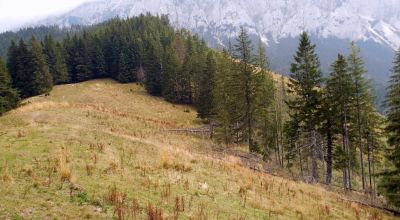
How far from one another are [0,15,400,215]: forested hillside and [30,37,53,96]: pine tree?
0.23 m

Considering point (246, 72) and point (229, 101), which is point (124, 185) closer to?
point (246, 72)

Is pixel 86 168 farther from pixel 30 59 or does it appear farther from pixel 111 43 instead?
pixel 111 43

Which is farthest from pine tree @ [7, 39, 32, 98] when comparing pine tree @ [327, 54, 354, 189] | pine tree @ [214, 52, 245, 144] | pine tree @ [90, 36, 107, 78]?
pine tree @ [327, 54, 354, 189]

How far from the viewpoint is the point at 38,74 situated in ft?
271

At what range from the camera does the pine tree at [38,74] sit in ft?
269

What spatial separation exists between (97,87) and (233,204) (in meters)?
80.6

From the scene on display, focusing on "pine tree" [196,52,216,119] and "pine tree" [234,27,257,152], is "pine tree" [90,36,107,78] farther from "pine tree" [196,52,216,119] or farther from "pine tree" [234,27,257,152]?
"pine tree" [234,27,257,152]

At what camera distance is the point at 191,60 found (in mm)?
81812

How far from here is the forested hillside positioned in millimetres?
37406

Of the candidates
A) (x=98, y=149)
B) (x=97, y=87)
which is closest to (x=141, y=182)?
(x=98, y=149)

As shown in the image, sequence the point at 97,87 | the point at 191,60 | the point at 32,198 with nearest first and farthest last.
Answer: the point at 32,198, the point at 191,60, the point at 97,87

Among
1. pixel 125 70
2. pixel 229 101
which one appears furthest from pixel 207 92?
pixel 125 70

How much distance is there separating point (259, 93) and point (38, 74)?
188 feet

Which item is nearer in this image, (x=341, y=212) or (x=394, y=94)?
(x=341, y=212)
